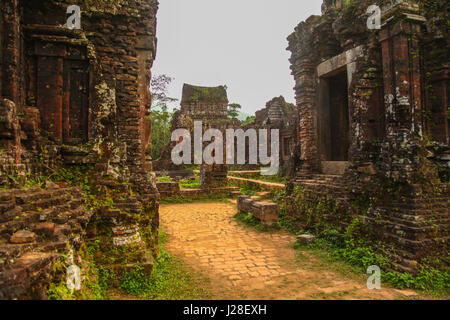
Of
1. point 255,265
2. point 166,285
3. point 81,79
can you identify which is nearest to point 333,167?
point 255,265

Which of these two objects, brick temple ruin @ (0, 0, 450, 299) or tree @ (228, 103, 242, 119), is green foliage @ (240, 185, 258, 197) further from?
tree @ (228, 103, 242, 119)

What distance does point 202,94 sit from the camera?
30844 millimetres

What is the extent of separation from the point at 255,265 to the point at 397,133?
396 centimetres

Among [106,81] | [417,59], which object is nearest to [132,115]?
[106,81]

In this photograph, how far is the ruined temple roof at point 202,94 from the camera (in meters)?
30.7

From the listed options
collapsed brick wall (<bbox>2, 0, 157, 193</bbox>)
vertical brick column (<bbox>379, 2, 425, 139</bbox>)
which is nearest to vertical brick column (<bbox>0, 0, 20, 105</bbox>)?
collapsed brick wall (<bbox>2, 0, 157, 193</bbox>)

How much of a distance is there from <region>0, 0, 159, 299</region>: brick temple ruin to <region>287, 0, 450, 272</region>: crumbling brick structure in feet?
14.5

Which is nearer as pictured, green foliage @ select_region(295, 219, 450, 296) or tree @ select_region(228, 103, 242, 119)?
green foliage @ select_region(295, 219, 450, 296)

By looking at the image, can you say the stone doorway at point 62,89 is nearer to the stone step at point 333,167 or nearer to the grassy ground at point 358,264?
the grassy ground at point 358,264

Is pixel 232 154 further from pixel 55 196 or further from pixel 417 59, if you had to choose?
pixel 55 196

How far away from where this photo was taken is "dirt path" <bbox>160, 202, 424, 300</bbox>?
436cm

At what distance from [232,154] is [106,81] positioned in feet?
74.1

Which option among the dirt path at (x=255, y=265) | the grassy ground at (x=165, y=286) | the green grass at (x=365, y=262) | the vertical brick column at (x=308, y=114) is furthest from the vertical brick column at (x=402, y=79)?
the grassy ground at (x=165, y=286)

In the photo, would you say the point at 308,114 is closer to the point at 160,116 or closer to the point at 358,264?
the point at 358,264
